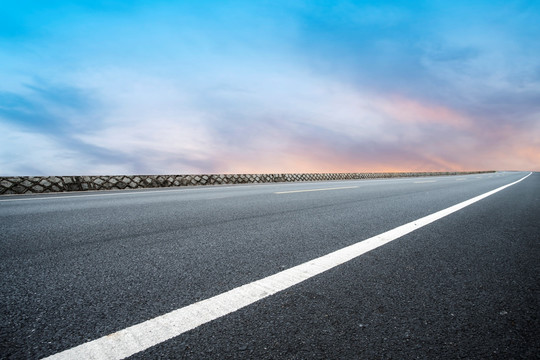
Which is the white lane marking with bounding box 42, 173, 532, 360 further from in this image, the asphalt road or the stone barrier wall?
the stone barrier wall

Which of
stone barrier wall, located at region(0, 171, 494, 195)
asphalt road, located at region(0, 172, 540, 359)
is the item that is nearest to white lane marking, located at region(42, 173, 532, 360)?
asphalt road, located at region(0, 172, 540, 359)

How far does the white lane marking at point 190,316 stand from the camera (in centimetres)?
124

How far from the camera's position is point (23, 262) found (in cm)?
242

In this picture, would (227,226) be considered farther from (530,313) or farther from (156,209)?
(530,313)

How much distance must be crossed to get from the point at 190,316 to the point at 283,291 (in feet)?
1.91

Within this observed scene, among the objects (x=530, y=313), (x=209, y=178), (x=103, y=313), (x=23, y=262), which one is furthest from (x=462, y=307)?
(x=209, y=178)

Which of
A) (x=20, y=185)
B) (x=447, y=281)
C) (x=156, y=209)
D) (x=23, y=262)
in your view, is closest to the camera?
(x=447, y=281)

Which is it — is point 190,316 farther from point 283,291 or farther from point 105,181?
point 105,181

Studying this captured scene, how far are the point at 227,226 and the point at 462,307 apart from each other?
2637 millimetres

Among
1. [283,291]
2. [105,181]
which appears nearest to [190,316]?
[283,291]

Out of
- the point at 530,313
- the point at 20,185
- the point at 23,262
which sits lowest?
the point at 530,313

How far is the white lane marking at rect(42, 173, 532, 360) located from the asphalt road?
0.05 m

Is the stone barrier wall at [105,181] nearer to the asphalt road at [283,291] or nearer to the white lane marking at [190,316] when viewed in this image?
the asphalt road at [283,291]

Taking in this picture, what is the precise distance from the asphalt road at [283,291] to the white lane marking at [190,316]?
0.05 m
